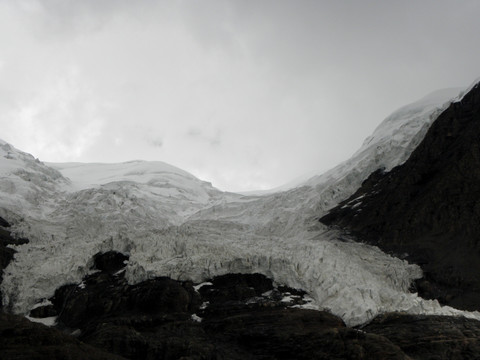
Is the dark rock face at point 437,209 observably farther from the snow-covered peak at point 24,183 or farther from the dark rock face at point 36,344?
the snow-covered peak at point 24,183

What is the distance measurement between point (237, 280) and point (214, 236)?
1003 cm

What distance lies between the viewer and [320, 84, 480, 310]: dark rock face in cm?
3459

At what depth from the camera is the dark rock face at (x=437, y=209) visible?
3459 centimetres

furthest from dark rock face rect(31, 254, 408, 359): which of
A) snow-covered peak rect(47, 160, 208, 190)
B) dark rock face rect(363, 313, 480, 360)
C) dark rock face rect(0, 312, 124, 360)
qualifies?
snow-covered peak rect(47, 160, 208, 190)

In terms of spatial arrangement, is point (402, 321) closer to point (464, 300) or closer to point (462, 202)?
point (464, 300)

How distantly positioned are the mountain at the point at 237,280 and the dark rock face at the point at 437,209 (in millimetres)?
587

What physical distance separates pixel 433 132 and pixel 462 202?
1196 centimetres

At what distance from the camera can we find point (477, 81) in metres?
51.1

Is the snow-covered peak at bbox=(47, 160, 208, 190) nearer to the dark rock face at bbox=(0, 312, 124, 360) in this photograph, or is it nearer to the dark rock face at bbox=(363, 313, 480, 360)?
the dark rock face at bbox=(0, 312, 124, 360)

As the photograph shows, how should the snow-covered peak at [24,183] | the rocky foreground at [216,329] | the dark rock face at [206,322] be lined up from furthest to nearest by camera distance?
the snow-covered peak at [24,183]
the dark rock face at [206,322]
the rocky foreground at [216,329]

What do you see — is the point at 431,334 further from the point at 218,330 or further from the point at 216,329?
the point at 216,329

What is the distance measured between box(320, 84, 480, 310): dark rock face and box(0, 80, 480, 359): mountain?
0.59 m

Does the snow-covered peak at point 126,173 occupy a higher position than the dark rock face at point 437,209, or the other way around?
the snow-covered peak at point 126,173

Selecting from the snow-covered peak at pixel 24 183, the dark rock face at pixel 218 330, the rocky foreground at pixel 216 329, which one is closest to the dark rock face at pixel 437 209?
the dark rock face at pixel 218 330
